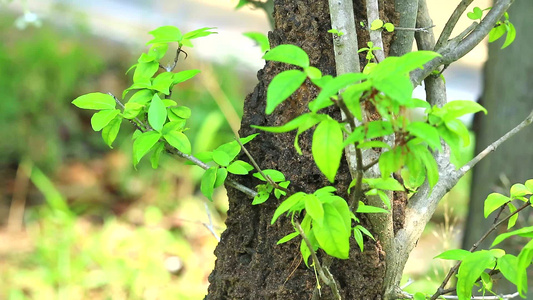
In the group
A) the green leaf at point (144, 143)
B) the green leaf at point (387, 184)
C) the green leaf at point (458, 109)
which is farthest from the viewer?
the green leaf at point (144, 143)

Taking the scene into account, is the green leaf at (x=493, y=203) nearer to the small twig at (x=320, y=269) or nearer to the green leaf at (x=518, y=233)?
the green leaf at (x=518, y=233)

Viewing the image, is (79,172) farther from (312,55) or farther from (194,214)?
(312,55)

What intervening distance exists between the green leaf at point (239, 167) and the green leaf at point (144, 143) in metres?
0.15

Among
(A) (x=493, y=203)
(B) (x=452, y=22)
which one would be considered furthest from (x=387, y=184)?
(B) (x=452, y=22)

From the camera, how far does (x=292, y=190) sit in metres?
1.22

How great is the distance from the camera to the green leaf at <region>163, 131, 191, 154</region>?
1.11 metres

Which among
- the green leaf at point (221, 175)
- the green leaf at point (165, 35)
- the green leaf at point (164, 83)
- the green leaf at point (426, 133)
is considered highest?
the green leaf at point (165, 35)

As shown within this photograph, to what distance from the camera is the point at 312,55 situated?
1.21 m

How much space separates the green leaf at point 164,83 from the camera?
3.81ft

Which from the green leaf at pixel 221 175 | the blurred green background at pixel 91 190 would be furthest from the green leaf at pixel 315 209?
the blurred green background at pixel 91 190

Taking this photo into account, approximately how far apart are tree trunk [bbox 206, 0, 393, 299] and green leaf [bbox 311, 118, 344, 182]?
396mm

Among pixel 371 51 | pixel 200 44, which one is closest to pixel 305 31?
pixel 371 51

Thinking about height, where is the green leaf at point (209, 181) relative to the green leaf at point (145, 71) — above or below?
below

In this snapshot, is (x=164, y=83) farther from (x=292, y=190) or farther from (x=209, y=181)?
(x=292, y=190)
